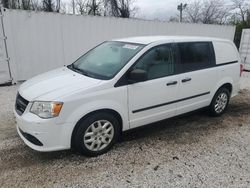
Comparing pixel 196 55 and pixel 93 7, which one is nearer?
pixel 196 55

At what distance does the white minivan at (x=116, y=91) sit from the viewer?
9.24 ft

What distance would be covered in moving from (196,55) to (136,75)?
154cm

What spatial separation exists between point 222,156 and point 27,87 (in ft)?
9.91

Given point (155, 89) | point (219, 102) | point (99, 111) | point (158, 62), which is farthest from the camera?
point (219, 102)

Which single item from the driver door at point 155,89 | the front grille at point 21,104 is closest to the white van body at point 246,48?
the driver door at point 155,89

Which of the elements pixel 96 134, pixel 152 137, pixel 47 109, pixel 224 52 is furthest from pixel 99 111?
pixel 224 52

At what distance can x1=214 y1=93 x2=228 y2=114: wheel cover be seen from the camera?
4605 mm

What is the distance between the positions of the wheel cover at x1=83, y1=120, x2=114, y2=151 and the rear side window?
5.47 ft

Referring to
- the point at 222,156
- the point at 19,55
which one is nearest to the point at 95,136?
the point at 222,156

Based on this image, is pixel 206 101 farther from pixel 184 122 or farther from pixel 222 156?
pixel 222 156

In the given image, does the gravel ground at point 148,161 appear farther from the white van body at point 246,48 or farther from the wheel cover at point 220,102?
the white van body at point 246,48

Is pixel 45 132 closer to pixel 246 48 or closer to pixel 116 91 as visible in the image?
pixel 116 91

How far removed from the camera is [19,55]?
280 inches

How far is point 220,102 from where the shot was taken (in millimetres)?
4676
